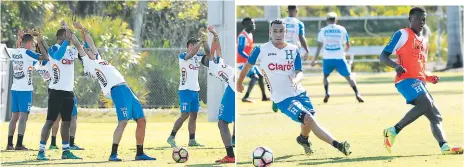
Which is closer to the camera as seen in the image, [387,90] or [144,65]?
[144,65]

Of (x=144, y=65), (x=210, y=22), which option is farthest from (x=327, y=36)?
(x=144, y=65)

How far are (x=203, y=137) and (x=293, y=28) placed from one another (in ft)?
11.0

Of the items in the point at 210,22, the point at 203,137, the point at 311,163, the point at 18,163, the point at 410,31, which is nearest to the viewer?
the point at 311,163

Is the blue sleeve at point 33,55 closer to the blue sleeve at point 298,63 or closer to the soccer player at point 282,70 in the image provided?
the soccer player at point 282,70

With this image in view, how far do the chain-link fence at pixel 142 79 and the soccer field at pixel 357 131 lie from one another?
1.40 meters

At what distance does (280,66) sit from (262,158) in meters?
0.95

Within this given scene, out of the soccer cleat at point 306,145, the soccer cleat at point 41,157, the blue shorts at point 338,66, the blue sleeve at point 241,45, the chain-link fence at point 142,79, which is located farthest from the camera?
the chain-link fence at point 142,79

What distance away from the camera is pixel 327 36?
1642cm

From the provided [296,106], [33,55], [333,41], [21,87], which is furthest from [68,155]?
[333,41]

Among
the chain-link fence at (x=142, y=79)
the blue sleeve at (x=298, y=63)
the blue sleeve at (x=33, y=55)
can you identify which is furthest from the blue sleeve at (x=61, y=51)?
the chain-link fence at (x=142, y=79)

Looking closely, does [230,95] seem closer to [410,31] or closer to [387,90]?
[410,31]

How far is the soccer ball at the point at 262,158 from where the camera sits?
28.1 ft

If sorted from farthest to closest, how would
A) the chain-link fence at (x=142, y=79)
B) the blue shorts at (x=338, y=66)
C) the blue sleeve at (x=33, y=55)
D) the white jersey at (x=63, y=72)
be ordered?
1. the chain-link fence at (x=142, y=79)
2. the blue shorts at (x=338, y=66)
3. the blue sleeve at (x=33, y=55)
4. the white jersey at (x=63, y=72)

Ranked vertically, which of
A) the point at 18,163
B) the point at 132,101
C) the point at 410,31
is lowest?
the point at 18,163
